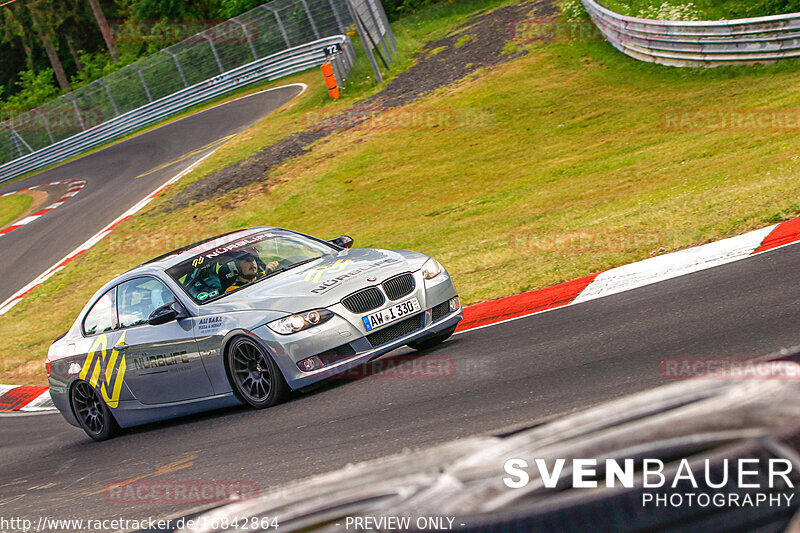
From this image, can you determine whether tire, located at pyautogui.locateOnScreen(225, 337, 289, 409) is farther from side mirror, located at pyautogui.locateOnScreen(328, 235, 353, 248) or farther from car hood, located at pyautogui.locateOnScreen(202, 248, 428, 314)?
side mirror, located at pyautogui.locateOnScreen(328, 235, 353, 248)

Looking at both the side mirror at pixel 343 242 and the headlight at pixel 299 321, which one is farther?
the side mirror at pixel 343 242

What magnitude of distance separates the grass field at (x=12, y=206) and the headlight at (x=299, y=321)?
22098 millimetres

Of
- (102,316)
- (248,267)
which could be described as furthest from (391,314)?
(102,316)

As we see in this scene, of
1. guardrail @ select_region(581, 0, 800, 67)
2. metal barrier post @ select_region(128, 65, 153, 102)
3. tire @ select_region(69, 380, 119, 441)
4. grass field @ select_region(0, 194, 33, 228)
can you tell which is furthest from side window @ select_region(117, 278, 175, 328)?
metal barrier post @ select_region(128, 65, 153, 102)

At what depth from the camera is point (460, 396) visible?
594 centimetres

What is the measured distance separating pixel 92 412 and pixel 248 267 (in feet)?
7.29

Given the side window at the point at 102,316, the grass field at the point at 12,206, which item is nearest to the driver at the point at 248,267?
the side window at the point at 102,316

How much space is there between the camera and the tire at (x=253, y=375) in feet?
22.9

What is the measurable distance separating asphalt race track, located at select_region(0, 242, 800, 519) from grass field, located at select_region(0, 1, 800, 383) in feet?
6.79

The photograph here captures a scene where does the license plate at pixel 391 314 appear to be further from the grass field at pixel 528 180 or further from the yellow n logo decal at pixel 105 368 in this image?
the yellow n logo decal at pixel 105 368

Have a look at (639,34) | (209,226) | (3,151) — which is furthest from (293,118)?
(3,151)

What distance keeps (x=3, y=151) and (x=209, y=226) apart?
2484cm

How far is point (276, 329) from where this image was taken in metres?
6.85

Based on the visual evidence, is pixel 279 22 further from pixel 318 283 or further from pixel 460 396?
pixel 460 396
